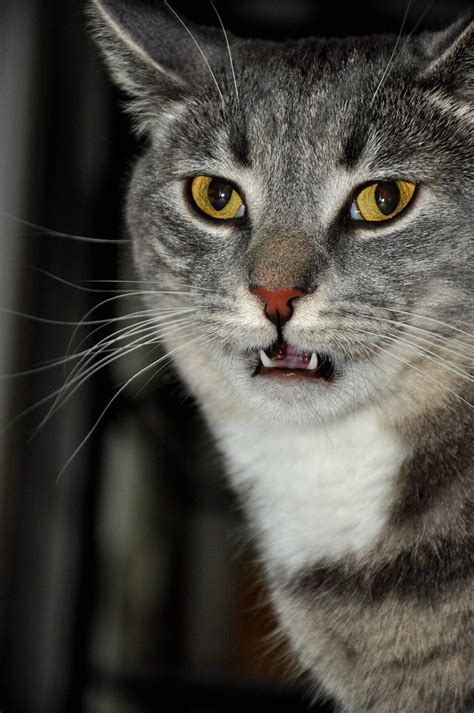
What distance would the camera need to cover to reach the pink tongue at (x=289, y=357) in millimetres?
1342

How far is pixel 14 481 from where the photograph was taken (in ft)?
8.14

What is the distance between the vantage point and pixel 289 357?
1.37 metres

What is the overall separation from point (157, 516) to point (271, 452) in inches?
64.3

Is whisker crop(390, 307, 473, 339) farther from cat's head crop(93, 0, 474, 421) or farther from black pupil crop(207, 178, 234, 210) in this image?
black pupil crop(207, 178, 234, 210)

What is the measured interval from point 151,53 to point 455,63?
1.88ft

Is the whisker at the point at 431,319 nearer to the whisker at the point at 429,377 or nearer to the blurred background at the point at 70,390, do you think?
the whisker at the point at 429,377

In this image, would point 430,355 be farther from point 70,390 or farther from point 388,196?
point 70,390

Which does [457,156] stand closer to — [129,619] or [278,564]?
[278,564]

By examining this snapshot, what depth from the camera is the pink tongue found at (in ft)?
4.40

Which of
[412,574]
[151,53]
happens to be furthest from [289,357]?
[151,53]

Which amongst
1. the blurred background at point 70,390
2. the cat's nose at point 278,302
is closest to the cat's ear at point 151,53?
the cat's nose at point 278,302

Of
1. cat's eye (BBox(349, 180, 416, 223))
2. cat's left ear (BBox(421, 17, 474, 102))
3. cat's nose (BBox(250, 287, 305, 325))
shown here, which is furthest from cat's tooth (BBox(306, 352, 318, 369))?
cat's left ear (BBox(421, 17, 474, 102))

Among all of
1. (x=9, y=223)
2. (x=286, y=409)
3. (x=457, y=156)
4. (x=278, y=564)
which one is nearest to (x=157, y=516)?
(x=9, y=223)

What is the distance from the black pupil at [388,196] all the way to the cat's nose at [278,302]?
23 centimetres
